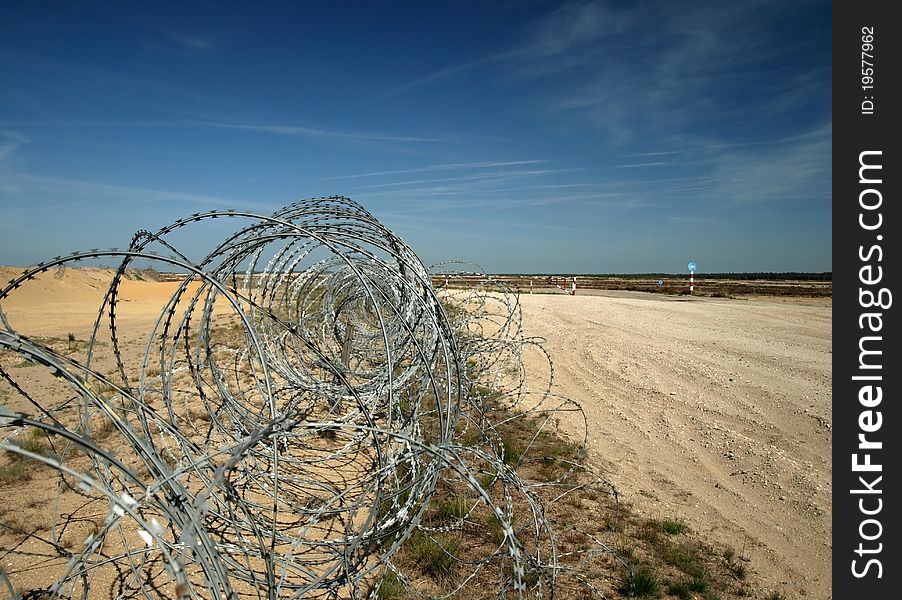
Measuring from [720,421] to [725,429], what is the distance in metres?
0.34

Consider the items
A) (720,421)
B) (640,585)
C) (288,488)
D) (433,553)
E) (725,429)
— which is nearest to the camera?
(640,585)

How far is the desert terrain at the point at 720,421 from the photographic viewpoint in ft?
15.8

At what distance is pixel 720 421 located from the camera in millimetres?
7703

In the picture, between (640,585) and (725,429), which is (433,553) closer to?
(640,585)

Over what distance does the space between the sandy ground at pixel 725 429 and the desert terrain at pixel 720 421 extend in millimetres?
17

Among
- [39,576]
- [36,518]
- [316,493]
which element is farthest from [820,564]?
[36,518]

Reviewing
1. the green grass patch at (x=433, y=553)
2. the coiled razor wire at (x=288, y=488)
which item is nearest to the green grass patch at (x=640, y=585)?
the coiled razor wire at (x=288, y=488)

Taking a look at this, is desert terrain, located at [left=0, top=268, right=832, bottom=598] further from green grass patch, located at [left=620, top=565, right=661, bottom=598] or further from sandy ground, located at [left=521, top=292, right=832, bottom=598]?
green grass patch, located at [left=620, top=565, right=661, bottom=598]

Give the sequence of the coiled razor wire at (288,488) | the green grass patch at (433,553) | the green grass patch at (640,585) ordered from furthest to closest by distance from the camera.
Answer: the green grass patch at (433,553), the green grass patch at (640,585), the coiled razor wire at (288,488)

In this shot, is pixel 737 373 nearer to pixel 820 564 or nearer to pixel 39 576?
pixel 820 564

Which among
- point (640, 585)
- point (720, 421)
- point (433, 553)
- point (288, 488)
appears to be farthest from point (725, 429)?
point (288, 488)

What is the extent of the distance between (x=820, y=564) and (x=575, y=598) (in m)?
2.28

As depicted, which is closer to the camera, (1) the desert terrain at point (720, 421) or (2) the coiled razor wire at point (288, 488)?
(2) the coiled razor wire at point (288, 488)

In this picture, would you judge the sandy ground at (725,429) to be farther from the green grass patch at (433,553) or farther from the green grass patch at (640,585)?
the green grass patch at (433,553)
